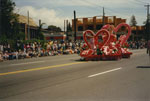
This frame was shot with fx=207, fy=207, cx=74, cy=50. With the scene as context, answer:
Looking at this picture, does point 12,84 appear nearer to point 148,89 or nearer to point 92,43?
point 148,89

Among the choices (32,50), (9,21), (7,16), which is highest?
(7,16)

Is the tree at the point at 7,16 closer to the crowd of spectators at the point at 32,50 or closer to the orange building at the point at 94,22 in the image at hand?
the crowd of spectators at the point at 32,50

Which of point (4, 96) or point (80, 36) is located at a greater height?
point (80, 36)

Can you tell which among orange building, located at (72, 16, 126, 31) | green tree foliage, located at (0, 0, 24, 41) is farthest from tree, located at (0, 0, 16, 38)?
orange building, located at (72, 16, 126, 31)

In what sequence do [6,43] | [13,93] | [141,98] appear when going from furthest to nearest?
[6,43], [13,93], [141,98]

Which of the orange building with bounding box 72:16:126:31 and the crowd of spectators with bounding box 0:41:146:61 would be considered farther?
the orange building with bounding box 72:16:126:31

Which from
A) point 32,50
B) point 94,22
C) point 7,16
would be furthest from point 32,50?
point 94,22

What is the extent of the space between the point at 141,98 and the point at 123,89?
3.47 feet

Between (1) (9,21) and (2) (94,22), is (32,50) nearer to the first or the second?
(1) (9,21)

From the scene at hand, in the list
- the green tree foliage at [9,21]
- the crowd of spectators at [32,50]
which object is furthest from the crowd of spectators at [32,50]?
the green tree foliage at [9,21]

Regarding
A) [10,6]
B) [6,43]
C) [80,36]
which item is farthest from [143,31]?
[6,43]

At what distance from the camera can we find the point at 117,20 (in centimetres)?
7269

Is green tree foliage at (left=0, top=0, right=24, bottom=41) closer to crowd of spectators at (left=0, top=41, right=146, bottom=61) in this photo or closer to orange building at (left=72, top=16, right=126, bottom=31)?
crowd of spectators at (left=0, top=41, right=146, bottom=61)

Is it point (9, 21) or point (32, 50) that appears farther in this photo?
point (9, 21)
